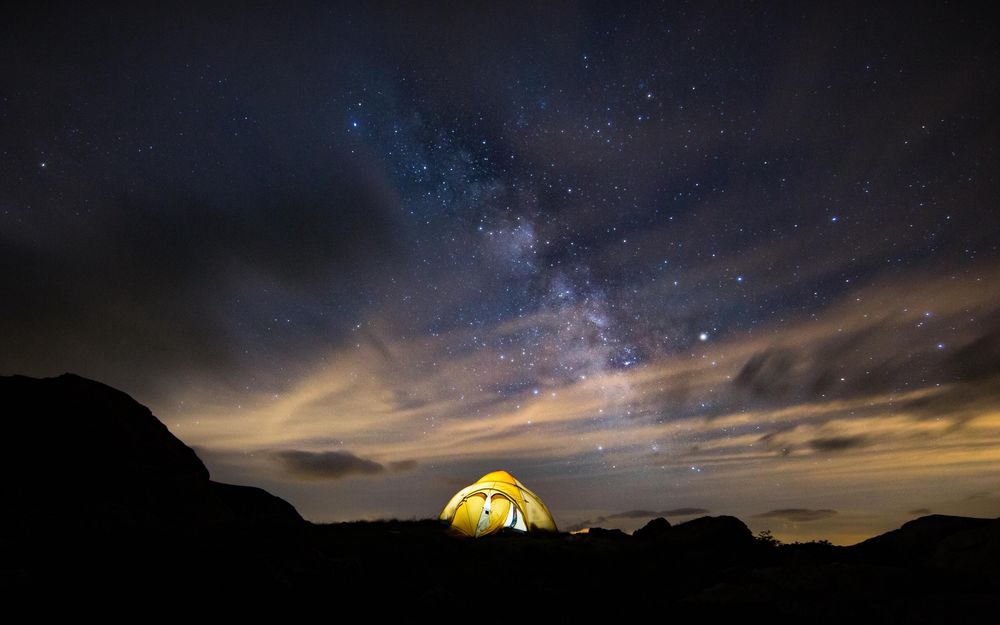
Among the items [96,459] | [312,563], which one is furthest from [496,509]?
[96,459]

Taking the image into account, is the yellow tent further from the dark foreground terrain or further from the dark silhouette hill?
the dark silhouette hill

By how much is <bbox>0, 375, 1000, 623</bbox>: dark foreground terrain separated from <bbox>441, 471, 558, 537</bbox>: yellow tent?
310 inches

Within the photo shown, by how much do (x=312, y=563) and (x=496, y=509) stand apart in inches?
589

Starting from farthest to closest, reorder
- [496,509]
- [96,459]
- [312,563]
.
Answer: [496,509]
[96,459]
[312,563]

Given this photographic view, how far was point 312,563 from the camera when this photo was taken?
26.6ft

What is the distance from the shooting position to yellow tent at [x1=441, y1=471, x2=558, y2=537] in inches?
850

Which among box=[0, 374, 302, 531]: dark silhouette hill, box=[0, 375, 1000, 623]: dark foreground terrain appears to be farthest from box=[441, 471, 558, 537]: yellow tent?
box=[0, 374, 302, 531]: dark silhouette hill

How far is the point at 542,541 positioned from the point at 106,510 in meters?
12.4

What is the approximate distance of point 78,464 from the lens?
34.4 ft

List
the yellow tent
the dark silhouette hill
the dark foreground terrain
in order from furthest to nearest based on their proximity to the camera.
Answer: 1. the yellow tent
2. the dark silhouette hill
3. the dark foreground terrain

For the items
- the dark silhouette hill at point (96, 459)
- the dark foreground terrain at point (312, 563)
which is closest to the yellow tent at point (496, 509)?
the dark foreground terrain at point (312, 563)

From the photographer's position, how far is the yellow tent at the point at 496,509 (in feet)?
70.8

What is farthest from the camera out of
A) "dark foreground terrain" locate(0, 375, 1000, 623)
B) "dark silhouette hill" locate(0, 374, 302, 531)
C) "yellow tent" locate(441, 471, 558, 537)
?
"yellow tent" locate(441, 471, 558, 537)

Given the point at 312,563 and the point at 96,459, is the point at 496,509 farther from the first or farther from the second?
the point at 96,459
